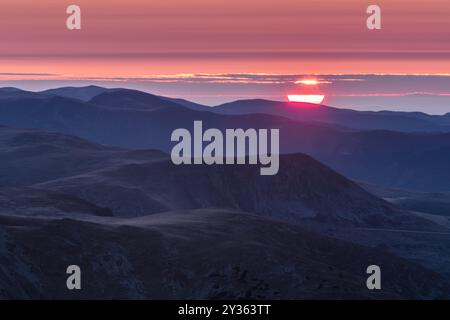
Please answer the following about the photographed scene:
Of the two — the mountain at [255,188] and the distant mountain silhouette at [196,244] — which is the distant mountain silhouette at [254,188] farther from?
the distant mountain silhouette at [196,244]

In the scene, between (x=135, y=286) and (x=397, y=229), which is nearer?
(x=135, y=286)

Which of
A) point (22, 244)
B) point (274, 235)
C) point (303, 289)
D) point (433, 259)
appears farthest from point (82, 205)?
point (433, 259)

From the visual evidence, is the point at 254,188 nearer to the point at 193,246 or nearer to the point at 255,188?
the point at 255,188

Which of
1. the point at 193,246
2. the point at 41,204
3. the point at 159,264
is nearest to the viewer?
the point at 159,264


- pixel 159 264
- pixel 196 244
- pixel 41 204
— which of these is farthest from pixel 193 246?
pixel 41 204

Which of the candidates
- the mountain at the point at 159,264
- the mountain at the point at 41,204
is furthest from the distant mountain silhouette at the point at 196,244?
the mountain at the point at 41,204
